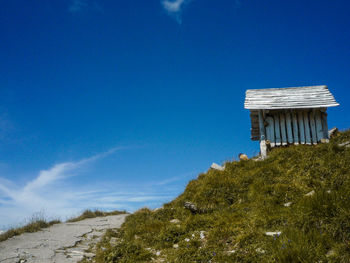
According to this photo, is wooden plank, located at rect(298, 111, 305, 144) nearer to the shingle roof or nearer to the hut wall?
the hut wall

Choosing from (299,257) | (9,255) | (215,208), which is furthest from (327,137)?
(9,255)

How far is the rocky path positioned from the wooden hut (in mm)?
10753

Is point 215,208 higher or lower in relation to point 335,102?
lower

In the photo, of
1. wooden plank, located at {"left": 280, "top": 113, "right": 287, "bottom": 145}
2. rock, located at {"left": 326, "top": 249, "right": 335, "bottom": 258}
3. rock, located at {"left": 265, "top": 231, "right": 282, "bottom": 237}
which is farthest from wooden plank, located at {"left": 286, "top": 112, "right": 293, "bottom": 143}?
rock, located at {"left": 326, "top": 249, "right": 335, "bottom": 258}

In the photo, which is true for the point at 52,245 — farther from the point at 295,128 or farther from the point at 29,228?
the point at 295,128

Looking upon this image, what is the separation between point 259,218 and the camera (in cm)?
715

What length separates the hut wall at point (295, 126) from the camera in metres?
16.5

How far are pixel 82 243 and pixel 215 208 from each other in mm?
5308

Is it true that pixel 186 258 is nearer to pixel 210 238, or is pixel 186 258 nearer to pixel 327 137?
pixel 210 238

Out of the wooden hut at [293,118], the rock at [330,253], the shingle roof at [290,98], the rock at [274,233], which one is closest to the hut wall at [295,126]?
the wooden hut at [293,118]

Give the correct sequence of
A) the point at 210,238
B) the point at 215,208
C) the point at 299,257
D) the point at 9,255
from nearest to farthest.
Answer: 1. the point at 299,257
2. the point at 210,238
3. the point at 9,255
4. the point at 215,208

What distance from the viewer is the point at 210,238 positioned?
7234 mm

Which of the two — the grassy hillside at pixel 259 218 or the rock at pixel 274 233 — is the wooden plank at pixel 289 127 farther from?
the rock at pixel 274 233

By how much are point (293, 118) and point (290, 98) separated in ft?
4.75
